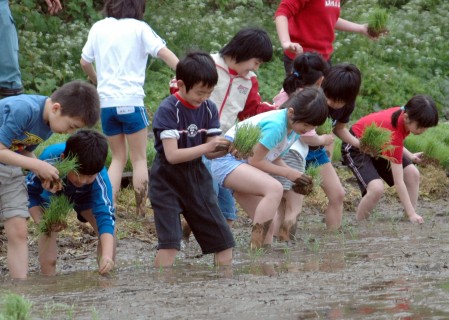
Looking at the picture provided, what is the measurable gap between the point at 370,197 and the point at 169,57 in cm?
234

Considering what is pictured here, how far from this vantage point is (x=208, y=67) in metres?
6.09

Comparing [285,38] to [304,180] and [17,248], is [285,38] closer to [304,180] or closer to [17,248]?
[304,180]

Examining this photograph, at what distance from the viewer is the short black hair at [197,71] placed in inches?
238

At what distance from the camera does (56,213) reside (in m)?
5.91

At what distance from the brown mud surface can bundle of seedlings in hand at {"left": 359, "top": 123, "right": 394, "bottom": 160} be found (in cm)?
66

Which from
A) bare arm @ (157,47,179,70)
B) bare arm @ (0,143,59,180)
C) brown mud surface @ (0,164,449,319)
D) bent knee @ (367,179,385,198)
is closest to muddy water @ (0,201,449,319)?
brown mud surface @ (0,164,449,319)

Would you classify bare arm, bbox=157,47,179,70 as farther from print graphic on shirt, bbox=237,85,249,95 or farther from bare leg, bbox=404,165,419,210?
bare leg, bbox=404,165,419,210

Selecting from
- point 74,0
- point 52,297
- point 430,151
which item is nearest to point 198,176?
point 52,297

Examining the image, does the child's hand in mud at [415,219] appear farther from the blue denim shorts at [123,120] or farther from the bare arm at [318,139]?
the blue denim shorts at [123,120]

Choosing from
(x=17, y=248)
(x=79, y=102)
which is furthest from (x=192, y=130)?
(x=17, y=248)

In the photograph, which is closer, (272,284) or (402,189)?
(272,284)

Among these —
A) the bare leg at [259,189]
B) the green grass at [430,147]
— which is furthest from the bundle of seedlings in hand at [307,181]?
the green grass at [430,147]

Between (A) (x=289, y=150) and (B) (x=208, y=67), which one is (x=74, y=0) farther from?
(B) (x=208, y=67)

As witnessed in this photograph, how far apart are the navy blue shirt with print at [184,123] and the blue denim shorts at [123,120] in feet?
5.07
